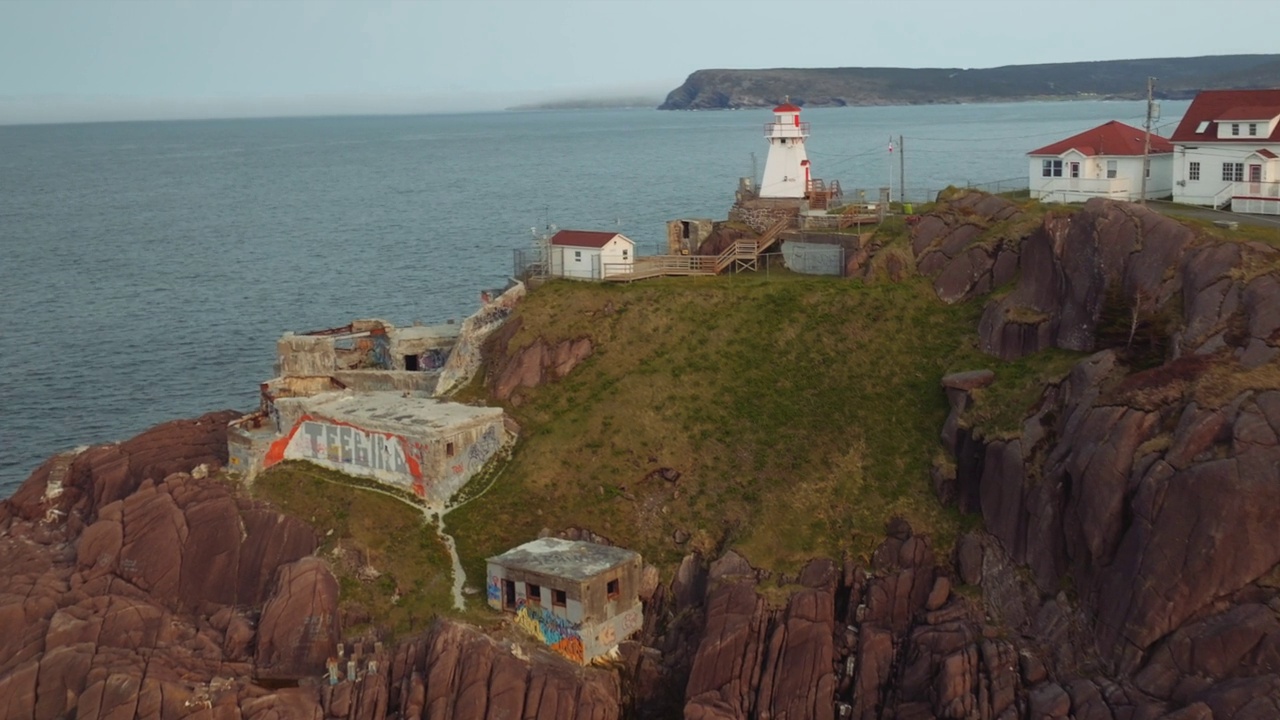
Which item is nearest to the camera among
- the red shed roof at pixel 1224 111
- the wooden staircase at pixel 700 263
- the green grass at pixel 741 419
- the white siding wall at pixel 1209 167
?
the green grass at pixel 741 419

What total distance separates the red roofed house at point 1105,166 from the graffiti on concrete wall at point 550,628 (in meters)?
33.9

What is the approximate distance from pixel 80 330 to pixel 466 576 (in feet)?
184

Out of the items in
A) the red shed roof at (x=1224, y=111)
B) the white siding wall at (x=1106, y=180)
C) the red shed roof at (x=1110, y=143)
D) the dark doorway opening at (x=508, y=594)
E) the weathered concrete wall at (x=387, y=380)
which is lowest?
the dark doorway opening at (x=508, y=594)

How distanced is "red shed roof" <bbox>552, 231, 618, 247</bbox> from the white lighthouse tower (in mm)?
12418

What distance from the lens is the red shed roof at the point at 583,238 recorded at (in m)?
65.6

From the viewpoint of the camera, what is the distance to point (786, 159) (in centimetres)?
7419

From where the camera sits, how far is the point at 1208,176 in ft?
206

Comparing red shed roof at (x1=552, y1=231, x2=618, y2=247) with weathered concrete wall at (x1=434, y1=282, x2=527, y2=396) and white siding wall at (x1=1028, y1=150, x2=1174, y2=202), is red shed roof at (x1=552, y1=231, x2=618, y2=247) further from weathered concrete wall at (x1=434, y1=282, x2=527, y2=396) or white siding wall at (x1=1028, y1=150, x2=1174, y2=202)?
white siding wall at (x1=1028, y1=150, x2=1174, y2=202)

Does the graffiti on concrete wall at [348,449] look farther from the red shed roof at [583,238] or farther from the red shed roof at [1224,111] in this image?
the red shed roof at [1224,111]

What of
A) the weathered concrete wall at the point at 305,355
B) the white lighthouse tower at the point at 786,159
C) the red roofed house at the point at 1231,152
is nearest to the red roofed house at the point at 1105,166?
the red roofed house at the point at 1231,152

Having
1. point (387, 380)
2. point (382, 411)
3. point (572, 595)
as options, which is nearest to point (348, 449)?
point (382, 411)

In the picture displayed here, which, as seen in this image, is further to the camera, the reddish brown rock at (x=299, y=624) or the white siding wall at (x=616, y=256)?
the white siding wall at (x=616, y=256)

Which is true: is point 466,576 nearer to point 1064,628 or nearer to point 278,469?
point 278,469

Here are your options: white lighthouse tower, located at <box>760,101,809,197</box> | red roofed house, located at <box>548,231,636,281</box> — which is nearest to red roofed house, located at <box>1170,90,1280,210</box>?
white lighthouse tower, located at <box>760,101,809,197</box>
